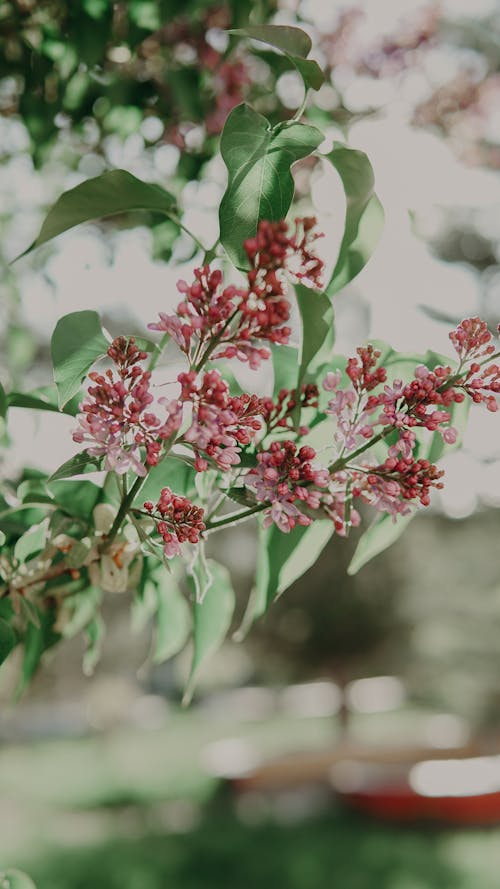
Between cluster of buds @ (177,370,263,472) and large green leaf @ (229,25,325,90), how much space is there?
197 millimetres

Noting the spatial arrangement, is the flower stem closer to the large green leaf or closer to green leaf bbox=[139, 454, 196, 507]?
green leaf bbox=[139, 454, 196, 507]

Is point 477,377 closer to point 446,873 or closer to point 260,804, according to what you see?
point 446,873

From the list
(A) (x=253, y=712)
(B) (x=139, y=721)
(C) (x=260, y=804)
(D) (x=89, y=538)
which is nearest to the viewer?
(D) (x=89, y=538)

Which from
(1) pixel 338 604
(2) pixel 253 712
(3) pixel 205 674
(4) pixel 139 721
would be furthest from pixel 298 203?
(3) pixel 205 674

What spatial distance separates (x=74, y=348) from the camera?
1.84 feet

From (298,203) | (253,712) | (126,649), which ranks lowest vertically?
(298,203)

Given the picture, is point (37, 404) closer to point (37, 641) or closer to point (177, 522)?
point (177, 522)

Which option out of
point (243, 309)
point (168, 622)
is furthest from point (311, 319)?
point (168, 622)

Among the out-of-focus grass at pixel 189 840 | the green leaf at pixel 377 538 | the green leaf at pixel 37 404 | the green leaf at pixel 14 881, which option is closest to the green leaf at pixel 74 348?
the green leaf at pixel 37 404

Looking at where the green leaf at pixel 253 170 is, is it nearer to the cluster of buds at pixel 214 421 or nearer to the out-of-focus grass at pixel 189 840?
the cluster of buds at pixel 214 421

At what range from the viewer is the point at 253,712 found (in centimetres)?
1609

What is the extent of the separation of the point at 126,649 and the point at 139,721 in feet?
10.4

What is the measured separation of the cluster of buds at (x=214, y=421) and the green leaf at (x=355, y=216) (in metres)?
0.12

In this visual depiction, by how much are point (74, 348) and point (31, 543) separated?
0.19 m
